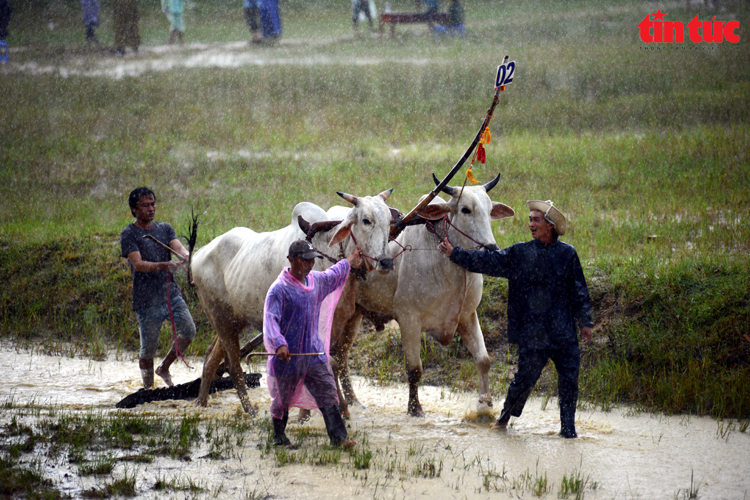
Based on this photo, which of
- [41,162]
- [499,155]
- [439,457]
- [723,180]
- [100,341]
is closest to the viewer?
[439,457]

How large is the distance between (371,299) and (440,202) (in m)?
1.07

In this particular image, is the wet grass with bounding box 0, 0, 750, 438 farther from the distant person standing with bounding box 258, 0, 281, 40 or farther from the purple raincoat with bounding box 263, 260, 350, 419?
the distant person standing with bounding box 258, 0, 281, 40

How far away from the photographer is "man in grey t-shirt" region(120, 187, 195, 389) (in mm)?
6883

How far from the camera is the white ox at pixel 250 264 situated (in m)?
5.85

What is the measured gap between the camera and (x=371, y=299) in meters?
6.83

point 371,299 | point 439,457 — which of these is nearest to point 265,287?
point 371,299

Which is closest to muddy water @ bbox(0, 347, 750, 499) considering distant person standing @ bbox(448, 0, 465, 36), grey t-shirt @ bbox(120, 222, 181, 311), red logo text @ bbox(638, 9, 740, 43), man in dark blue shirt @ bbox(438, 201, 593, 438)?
man in dark blue shirt @ bbox(438, 201, 593, 438)

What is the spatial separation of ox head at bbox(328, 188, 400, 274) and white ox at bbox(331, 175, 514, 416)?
0.74 m

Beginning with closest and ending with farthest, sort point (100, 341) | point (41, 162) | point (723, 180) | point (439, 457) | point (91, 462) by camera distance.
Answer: point (91, 462) → point (439, 457) → point (100, 341) → point (723, 180) → point (41, 162)

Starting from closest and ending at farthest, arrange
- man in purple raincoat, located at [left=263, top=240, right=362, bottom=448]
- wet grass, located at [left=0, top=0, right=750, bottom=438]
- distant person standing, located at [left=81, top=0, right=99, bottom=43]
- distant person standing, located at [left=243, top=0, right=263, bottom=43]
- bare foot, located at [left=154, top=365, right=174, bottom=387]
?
1. man in purple raincoat, located at [left=263, top=240, right=362, bottom=448]
2. bare foot, located at [left=154, top=365, right=174, bottom=387]
3. wet grass, located at [left=0, top=0, right=750, bottom=438]
4. distant person standing, located at [left=81, top=0, right=99, bottom=43]
5. distant person standing, located at [left=243, top=0, right=263, bottom=43]

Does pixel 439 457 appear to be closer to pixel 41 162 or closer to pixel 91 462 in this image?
pixel 91 462

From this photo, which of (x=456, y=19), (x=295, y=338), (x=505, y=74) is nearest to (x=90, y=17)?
(x=456, y=19)

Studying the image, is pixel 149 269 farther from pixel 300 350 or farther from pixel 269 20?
pixel 269 20

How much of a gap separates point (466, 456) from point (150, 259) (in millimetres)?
3388
